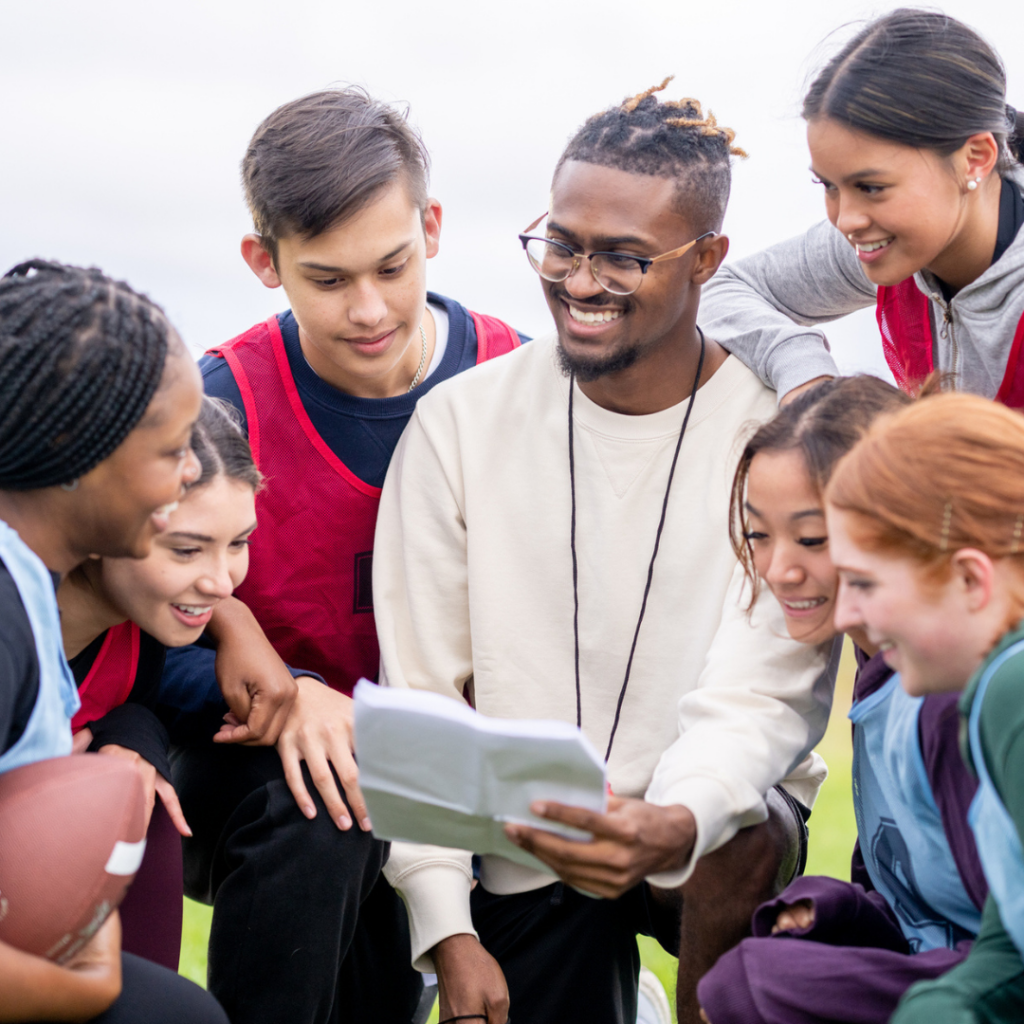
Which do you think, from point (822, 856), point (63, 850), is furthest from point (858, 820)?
point (822, 856)

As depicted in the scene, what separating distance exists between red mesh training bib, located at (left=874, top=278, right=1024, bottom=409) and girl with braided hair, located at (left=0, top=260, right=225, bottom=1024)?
59.7 inches

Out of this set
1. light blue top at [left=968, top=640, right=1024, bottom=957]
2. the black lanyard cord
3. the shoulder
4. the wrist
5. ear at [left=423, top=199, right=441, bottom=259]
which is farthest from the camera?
ear at [left=423, top=199, right=441, bottom=259]

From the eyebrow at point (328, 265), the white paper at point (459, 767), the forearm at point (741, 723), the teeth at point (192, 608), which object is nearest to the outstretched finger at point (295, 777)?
the teeth at point (192, 608)

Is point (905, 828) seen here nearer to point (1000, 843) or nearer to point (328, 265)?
point (1000, 843)

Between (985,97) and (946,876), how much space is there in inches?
56.6

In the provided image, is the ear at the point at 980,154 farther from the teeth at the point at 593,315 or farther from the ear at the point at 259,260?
the ear at the point at 259,260

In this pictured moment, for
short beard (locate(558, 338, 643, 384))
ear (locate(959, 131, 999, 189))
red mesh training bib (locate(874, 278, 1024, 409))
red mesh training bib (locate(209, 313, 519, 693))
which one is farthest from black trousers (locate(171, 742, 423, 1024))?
ear (locate(959, 131, 999, 189))

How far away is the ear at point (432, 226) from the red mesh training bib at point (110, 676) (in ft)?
3.83

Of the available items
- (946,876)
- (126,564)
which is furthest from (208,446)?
(946,876)

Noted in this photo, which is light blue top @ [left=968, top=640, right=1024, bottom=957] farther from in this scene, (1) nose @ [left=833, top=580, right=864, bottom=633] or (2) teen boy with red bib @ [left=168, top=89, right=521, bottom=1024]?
(2) teen boy with red bib @ [left=168, top=89, right=521, bottom=1024]

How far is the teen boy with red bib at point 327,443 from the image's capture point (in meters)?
2.35

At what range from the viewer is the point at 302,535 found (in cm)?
279

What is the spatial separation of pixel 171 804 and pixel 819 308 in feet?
6.01

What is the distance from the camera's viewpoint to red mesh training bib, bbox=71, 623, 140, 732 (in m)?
2.33
